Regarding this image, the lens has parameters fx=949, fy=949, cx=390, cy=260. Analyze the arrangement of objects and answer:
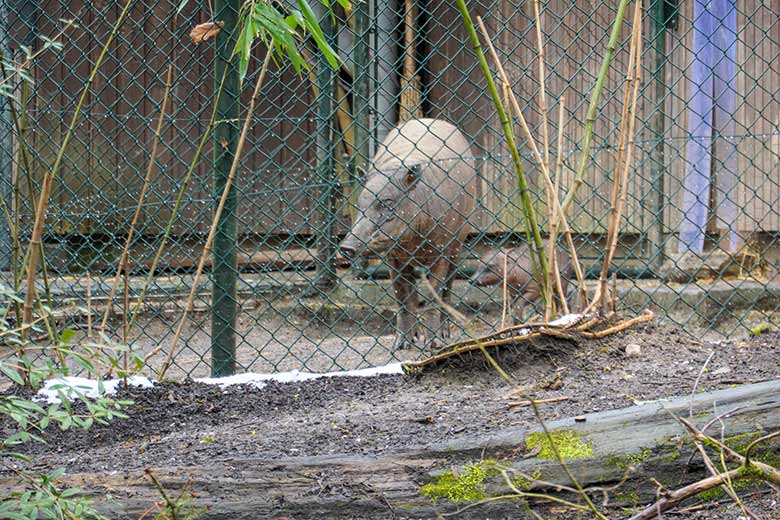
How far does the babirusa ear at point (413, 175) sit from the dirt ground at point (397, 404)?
227cm

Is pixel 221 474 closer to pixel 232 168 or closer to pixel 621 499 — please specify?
pixel 621 499

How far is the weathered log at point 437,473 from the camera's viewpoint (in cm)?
242

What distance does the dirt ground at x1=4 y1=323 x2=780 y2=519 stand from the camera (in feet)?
9.03

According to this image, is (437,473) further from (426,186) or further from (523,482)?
(426,186)

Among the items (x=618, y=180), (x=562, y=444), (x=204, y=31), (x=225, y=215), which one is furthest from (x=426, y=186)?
(x=562, y=444)

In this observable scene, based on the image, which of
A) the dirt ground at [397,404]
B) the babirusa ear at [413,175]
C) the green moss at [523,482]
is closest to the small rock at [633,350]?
the dirt ground at [397,404]

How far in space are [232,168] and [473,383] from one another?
129 cm

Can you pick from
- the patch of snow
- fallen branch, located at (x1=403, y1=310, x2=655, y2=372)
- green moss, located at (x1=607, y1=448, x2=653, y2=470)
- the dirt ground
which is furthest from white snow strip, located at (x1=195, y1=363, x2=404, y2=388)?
green moss, located at (x1=607, y1=448, x2=653, y2=470)

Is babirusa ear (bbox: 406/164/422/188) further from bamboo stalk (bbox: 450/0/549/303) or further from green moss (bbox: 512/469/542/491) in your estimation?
green moss (bbox: 512/469/542/491)

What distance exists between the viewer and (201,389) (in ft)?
11.8

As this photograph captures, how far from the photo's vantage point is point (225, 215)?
3883 millimetres

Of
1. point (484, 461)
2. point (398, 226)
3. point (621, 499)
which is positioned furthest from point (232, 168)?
point (398, 226)

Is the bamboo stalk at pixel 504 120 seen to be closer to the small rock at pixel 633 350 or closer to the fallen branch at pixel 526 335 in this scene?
the fallen branch at pixel 526 335

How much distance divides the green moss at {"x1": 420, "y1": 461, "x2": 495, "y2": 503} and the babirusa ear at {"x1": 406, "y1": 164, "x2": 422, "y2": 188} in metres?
3.31
